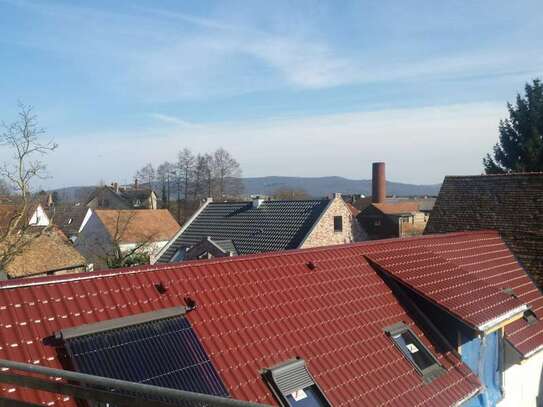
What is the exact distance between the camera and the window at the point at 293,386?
21.1 ft

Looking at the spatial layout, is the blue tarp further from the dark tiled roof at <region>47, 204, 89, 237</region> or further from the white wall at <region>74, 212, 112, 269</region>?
the dark tiled roof at <region>47, 204, 89, 237</region>

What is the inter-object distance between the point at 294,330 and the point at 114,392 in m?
5.38

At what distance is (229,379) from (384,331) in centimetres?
347

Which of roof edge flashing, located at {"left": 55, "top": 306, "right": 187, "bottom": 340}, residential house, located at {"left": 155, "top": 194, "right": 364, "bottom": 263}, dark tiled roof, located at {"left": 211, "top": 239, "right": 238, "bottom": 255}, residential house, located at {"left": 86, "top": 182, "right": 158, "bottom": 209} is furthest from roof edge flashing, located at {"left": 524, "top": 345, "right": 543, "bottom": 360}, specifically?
residential house, located at {"left": 86, "top": 182, "right": 158, "bottom": 209}

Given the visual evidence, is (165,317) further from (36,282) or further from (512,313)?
(512,313)

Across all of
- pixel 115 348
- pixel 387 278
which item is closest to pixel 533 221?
pixel 387 278

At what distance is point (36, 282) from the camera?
6207 millimetres

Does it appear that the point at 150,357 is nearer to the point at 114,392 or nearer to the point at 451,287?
the point at 114,392

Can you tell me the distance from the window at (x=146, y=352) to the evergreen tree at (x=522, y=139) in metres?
28.2

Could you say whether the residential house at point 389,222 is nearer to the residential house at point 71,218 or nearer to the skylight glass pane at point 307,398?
the residential house at point 71,218

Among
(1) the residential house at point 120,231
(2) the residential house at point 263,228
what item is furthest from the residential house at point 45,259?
(1) the residential house at point 120,231

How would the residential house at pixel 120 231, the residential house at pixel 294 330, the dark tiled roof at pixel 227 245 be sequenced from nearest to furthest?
the residential house at pixel 294 330, the dark tiled roof at pixel 227 245, the residential house at pixel 120 231

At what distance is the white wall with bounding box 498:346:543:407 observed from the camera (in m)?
10.2

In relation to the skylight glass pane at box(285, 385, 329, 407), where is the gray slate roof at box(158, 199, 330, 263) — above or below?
above
